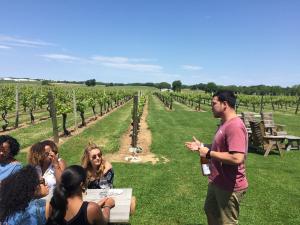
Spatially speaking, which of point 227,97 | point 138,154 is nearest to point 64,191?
point 227,97

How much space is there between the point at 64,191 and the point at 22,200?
405 millimetres

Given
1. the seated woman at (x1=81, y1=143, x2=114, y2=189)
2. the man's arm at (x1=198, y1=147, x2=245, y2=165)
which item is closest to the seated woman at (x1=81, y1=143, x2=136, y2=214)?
the seated woman at (x1=81, y1=143, x2=114, y2=189)

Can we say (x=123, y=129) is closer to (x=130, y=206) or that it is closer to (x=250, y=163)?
(x=250, y=163)

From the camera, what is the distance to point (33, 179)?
356 centimetres

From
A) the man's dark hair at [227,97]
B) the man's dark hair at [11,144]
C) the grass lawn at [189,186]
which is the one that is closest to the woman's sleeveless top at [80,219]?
the man's dark hair at [227,97]

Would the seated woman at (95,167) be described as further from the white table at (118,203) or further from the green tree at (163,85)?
the green tree at (163,85)

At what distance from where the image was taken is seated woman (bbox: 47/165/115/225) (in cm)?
342

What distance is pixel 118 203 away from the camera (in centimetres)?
444

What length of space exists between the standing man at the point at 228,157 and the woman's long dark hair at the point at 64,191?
1.56 m

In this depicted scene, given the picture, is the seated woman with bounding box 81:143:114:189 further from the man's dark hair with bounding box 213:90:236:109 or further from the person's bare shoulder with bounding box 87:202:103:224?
the man's dark hair with bounding box 213:90:236:109

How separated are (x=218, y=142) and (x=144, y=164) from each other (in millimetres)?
6782

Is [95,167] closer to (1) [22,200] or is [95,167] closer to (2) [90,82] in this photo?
(1) [22,200]

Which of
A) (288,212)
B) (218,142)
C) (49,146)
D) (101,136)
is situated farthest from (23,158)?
(218,142)

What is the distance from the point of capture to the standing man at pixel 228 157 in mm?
4105
